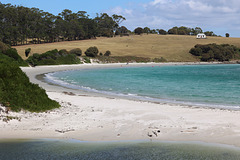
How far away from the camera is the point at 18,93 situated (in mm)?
12844

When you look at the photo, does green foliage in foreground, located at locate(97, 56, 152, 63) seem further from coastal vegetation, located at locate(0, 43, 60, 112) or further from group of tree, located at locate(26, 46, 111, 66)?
coastal vegetation, located at locate(0, 43, 60, 112)

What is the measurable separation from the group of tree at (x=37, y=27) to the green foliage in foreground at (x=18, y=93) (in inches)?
3774

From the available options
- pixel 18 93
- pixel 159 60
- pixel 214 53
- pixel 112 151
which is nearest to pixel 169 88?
pixel 18 93

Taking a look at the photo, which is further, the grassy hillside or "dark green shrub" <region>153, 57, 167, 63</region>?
the grassy hillside

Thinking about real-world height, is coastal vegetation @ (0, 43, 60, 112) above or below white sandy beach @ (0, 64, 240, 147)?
above

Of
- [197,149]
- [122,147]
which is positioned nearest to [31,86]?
[122,147]

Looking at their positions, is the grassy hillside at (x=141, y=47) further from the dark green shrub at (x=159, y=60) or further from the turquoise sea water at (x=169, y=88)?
the turquoise sea water at (x=169, y=88)

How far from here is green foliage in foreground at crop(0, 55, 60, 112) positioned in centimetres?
1227

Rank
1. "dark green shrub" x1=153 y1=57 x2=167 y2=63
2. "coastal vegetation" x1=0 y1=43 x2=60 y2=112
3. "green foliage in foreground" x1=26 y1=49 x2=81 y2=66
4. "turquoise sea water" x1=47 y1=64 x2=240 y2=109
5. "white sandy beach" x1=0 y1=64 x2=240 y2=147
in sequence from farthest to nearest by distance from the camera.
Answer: "dark green shrub" x1=153 y1=57 x2=167 y2=63, "green foliage in foreground" x1=26 y1=49 x2=81 y2=66, "turquoise sea water" x1=47 y1=64 x2=240 y2=109, "coastal vegetation" x1=0 y1=43 x2=60 y2=112, "white sandy beach" x1=0 y1=64 x2=240 y2=147

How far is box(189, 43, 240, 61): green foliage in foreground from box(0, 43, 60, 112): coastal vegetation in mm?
102855

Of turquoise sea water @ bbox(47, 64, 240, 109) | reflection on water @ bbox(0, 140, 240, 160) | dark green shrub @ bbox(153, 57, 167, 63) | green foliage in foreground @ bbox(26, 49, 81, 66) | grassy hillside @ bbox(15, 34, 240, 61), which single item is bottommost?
turquoise sea water @ bbox(47, 64, 240, 109)

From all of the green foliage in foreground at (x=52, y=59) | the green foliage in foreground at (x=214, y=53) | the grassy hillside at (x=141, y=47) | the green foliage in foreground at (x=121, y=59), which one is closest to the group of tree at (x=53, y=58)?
the green foliage in foreground at (x=52, y=59)

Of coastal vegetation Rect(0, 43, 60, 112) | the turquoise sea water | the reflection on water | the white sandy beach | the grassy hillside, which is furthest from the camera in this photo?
the grassy hillside

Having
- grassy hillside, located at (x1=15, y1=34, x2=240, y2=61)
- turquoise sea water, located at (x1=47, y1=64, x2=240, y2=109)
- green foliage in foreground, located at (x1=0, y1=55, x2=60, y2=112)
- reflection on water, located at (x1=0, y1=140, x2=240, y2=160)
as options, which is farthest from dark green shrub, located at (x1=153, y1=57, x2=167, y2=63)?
reflection on water, located at (x1=0, y1=140, x2=240, y2=160)
